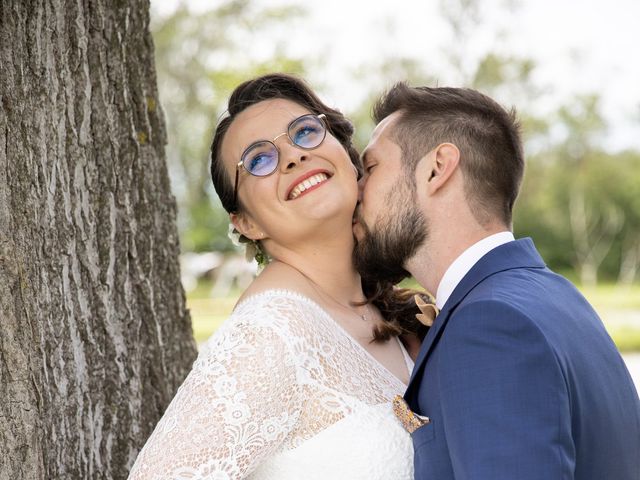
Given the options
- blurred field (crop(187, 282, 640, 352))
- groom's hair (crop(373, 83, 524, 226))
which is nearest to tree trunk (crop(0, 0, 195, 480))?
→ groom's hair (crop(373, 83, 524, 226))

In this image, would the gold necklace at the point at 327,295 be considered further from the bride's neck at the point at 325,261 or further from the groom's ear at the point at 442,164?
the groom's ear at the point at 442,164

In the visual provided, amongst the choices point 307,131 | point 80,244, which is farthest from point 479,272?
point 80,244

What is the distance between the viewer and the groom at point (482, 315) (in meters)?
1.92

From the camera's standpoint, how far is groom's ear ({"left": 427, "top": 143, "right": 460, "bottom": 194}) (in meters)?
2.56

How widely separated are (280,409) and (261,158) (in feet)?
3.09

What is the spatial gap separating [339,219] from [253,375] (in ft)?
2.56

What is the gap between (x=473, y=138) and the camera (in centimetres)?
264

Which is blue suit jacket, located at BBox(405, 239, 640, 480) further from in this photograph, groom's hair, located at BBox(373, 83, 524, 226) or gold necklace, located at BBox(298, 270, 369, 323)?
gold necklace, located at BBox(298, 270, 369, 323)

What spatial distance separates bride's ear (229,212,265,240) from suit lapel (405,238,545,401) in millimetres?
904

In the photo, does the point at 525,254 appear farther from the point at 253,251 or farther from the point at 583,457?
the point at 253,251

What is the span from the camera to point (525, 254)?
2.40 meters

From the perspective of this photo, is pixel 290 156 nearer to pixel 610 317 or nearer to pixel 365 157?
pixel 365 157

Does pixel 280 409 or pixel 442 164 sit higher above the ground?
pixel 442 164

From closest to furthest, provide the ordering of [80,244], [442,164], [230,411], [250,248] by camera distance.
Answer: [230,411] → [442,164] → [80,244] → [250,248]
